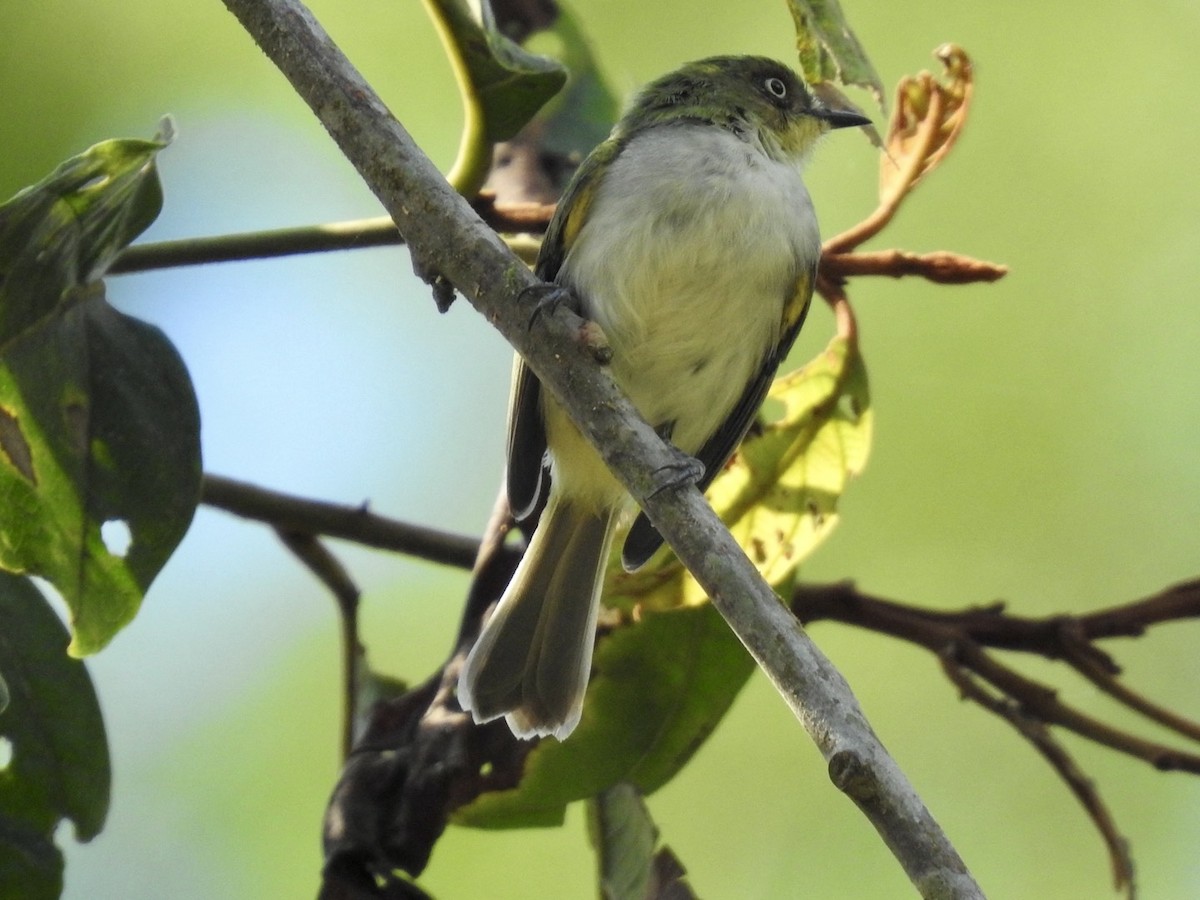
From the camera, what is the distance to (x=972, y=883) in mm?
1319

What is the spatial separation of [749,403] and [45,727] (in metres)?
1.54

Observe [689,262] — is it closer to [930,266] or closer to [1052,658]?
[930,266]

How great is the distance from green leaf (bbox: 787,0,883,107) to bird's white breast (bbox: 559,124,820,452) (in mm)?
812

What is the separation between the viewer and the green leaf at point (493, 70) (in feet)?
7.78

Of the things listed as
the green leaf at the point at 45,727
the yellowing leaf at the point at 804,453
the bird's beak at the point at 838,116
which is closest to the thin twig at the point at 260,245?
the green leaf at the point at 45,727

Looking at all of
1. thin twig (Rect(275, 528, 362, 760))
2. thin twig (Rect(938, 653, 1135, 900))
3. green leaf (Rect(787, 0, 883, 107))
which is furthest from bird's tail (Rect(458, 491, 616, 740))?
green leaf (Rect(787, 0, 883, 107))

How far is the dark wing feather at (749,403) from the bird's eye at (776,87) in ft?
2.29

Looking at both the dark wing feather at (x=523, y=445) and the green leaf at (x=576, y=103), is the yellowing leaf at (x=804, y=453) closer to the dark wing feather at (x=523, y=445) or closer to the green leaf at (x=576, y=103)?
the dark wing feather at (x=523, y=445)

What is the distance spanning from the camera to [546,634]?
286cm

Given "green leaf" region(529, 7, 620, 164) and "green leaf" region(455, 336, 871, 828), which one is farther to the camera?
"green leaf" region(529, 7, 620, 164)

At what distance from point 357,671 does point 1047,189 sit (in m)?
3.41

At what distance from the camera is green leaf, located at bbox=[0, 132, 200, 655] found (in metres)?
2.18

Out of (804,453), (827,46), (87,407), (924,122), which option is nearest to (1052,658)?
(804,453)

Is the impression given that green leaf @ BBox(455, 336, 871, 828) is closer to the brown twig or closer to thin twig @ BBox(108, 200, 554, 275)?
the brown twig
